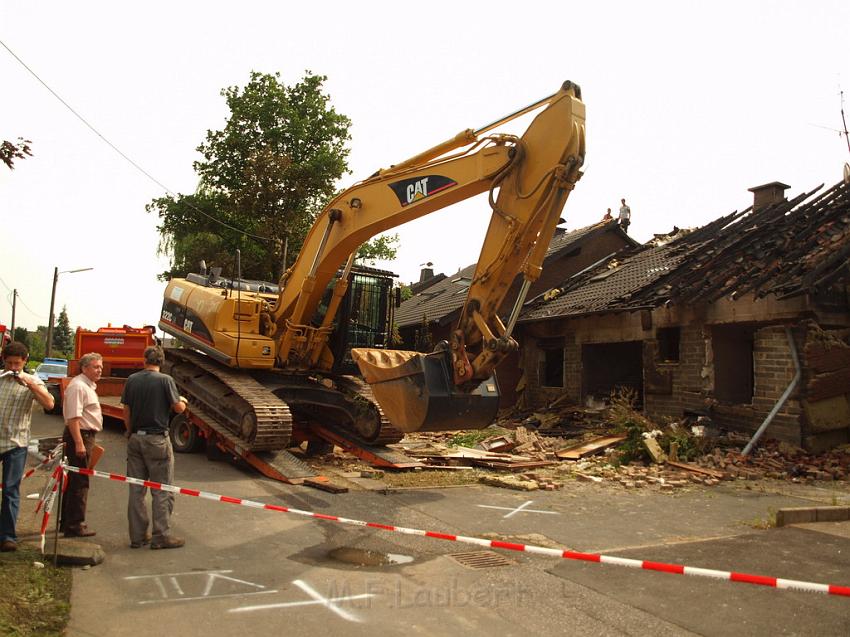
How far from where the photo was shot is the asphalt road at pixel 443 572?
418 cm

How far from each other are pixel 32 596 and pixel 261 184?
78.8 feet

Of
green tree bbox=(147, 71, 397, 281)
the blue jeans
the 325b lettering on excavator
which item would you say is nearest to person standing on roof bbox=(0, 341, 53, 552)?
the blue jeans

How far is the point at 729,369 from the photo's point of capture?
45.2 ft

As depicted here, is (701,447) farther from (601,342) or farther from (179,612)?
(179,612)

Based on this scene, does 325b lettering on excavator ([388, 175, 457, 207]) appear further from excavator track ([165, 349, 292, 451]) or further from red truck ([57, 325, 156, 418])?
red truck ([57, 325, 156, 418])

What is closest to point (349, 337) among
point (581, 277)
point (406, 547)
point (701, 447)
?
point (406, 547)

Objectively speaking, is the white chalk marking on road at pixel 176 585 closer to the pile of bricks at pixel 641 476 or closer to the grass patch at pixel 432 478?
the grass patch at pixel 432 478

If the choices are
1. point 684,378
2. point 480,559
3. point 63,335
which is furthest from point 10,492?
point 63,335

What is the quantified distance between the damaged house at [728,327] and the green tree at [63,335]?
3075 inches

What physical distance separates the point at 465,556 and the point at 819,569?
283 cm

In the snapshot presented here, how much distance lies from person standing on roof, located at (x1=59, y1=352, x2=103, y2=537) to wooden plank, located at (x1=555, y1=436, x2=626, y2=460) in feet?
26.3

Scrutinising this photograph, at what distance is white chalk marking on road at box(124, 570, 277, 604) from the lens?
451cm

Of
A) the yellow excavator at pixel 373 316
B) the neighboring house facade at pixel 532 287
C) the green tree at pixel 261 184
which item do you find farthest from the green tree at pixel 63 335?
the yellow excavator at pixel 373 316

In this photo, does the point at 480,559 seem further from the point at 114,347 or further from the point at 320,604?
the point at 114,347
